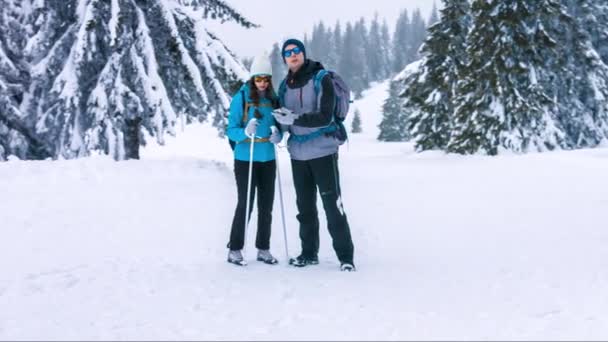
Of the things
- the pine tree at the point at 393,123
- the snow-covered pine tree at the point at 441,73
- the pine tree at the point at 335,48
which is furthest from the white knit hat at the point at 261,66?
the pine tree at the point at 335,48

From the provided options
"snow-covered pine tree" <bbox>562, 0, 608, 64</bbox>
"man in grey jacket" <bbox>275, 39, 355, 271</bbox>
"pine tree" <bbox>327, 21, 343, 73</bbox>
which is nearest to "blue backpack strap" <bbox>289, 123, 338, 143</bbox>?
"man in grey jacket" <bbox>275, 39, 355, 271</bbox>

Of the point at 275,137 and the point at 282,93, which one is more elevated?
the point at 282,93

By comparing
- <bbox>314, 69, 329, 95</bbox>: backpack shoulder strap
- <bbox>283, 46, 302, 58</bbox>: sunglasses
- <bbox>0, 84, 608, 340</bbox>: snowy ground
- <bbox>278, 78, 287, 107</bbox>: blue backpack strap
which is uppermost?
<bbox>283, 46, 302, 58</bbox>: sunglasses

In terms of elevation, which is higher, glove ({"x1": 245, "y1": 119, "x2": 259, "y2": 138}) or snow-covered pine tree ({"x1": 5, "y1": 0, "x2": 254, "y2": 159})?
snow-covered pine tree ({"x1": 5, "y1": 0, "x2": 254, "y2": 159})

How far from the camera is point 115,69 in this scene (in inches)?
449

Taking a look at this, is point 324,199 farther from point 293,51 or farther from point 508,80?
point 508,80

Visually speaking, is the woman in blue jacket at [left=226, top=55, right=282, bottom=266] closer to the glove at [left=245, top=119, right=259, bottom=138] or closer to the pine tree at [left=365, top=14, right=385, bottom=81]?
the glove at [left=245, top=119, right=259, bottom=138]

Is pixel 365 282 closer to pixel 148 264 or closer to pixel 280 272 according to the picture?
pixel 280 272

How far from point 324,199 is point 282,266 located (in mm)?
761

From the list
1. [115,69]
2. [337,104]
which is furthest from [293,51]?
[115,69]

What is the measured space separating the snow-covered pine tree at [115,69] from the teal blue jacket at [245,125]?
6.84 m

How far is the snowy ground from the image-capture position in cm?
334

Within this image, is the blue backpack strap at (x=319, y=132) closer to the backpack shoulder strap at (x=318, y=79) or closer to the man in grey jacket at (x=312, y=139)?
the man in grey jacket at (x=312, y=139)

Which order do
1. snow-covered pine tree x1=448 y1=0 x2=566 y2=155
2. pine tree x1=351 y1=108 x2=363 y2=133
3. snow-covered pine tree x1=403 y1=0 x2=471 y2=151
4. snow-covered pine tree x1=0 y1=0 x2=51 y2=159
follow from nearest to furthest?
snow-covered pine tree x1=0 y1=0 x2=51 y2=159, snow-covered pine tree x1=448 y1=0 x2=566 y2=155, snow-covered pine tree x1=403 y1=0 x2=471 y2=151, pine tree x1=351 y1=108 x2=363 y2=133
